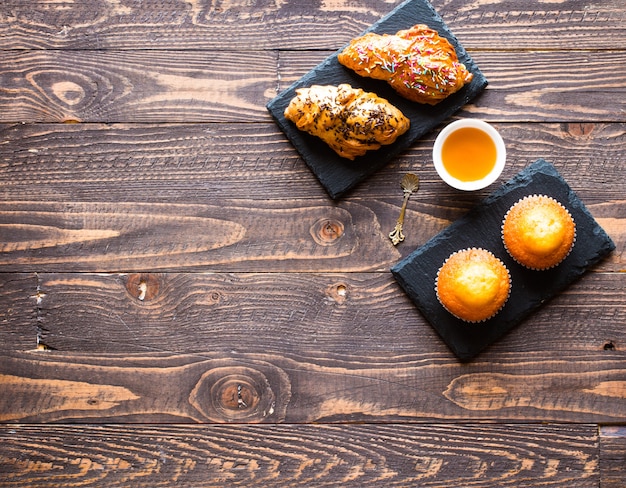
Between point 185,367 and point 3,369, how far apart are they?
0.39 metres

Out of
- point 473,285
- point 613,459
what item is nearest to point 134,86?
point 473,285

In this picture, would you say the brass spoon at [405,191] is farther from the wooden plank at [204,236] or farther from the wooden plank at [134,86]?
the wooden plank at [134,86]

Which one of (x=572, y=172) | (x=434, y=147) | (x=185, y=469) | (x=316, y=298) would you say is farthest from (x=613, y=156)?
(x=185, y=469)

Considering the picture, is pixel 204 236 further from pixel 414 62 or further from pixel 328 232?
pixel 414 62

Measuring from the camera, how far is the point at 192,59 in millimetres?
1469

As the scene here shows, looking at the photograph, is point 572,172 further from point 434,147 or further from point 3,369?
point 3,369

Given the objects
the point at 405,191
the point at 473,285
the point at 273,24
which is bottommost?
the point at 473,285

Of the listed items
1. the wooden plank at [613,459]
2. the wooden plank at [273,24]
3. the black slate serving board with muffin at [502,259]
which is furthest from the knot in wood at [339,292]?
the wooden plank at [613,459]

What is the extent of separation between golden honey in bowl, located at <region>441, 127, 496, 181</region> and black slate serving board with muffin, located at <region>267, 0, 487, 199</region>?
0.07m

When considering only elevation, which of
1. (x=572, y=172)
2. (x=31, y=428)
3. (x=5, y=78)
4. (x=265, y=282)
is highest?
(x=5, y=78)

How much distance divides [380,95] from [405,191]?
0.68 ft

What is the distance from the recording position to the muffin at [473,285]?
1307mm

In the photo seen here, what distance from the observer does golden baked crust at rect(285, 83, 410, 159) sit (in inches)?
53.2

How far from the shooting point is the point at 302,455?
4.76ft
